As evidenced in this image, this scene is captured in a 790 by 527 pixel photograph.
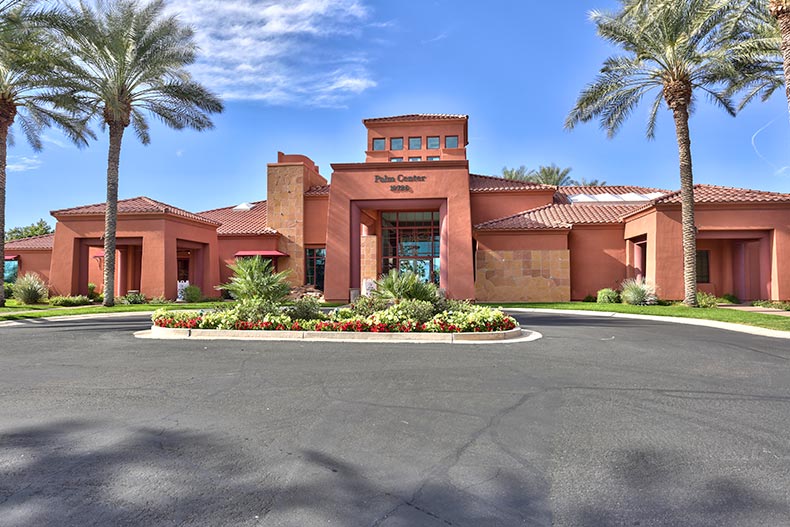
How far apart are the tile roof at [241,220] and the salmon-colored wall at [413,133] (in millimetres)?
8879

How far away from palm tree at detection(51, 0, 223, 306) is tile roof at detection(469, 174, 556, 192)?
54.6ft

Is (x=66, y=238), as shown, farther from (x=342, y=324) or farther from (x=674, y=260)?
(x=674, y=260)

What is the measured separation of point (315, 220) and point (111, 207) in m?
11.7

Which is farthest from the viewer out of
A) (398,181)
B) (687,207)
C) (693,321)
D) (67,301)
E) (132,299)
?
(398,181)

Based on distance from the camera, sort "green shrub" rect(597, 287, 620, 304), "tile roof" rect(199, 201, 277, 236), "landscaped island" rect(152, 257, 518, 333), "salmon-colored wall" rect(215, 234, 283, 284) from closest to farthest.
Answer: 1. "landscaped island" rect(152, 257, 518, 333)
2. "green shrub" rect(597, 287, 620, 304)
3. "salmon-colored wall" rect(215, 234, 283, 284)
4. "tile roof" rect(199, 201, 277, 236)

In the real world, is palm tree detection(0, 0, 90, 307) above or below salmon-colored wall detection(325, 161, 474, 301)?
above

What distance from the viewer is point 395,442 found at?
431cm

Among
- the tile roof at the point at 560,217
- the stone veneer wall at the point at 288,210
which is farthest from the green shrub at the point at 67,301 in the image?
the tile roof at the point at 560,217

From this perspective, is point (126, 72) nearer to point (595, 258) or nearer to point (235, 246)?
point (235, 246)

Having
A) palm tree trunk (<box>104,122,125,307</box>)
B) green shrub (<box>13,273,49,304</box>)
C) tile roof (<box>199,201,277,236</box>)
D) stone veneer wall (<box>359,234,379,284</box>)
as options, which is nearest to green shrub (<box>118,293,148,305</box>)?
palm tree trunk (<box>104,122,125,307</box>)

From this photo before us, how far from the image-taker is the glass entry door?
91.1ft

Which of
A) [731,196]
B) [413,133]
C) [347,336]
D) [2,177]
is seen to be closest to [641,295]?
[731,196]

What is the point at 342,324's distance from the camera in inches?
452

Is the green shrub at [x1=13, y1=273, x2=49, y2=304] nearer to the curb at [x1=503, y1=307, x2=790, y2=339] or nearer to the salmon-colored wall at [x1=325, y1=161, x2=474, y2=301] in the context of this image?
the salmon-colored wall at [x1=325, y1=161, x2=474, y2=301]
